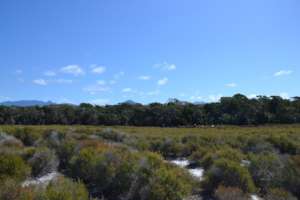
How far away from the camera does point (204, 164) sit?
48.8 ft

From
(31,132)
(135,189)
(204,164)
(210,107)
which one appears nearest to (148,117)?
(210,107)

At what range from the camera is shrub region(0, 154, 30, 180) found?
11000 millimetres

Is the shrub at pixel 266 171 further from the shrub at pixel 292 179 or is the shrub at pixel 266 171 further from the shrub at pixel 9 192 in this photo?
the shrub at pixel 9 192

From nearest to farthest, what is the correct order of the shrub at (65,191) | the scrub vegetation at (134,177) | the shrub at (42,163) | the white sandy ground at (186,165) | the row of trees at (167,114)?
1. the shrub at (65,191)
2. the scrub vegetation at (134,177)
3. the shrub at (42,163)
4. the white sandy ground at (186,165)
5. the row of trees at (167,114)

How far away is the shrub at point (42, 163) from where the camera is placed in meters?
13.2

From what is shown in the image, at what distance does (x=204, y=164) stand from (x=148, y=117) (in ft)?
180

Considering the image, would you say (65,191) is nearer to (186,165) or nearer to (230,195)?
(230,195)

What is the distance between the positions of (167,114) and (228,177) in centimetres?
5762

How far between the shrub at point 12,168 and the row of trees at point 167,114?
2223 inches

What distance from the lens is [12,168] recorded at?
1121 cm

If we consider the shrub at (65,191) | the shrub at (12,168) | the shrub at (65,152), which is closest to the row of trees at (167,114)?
the shrub at (65,152)

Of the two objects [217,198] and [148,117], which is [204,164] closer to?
[217,198]

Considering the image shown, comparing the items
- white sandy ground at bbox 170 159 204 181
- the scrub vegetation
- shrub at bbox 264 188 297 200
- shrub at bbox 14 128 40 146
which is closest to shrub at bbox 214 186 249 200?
the scrub vegetation

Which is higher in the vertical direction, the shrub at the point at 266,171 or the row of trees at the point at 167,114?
the row of trees at the point at 167,114
